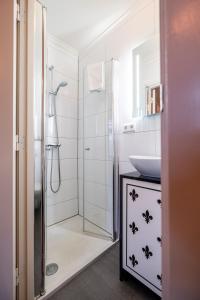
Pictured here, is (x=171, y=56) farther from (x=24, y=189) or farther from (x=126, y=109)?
(x=126, y=109)

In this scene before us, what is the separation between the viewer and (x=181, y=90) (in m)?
0.56

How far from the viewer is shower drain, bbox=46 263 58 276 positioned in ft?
4.87

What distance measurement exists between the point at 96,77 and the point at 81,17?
683 millimetres

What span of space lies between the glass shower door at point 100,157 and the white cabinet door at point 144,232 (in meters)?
0.71

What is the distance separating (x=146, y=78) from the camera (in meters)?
1.80

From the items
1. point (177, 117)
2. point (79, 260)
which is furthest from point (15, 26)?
point (79, 260)

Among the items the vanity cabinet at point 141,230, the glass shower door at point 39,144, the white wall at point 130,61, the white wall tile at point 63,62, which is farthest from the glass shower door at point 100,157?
the glass shower door at point 39,144

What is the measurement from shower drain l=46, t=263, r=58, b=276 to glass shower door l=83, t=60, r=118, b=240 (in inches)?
28.3

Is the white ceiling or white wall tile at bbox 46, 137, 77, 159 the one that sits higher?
the white ceiling

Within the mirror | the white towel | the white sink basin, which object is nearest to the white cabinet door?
the white sink basin

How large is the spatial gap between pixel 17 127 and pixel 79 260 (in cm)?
137

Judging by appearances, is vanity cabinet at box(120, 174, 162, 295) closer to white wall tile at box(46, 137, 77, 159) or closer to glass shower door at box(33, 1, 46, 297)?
glass shower door at box(33, 1, 46, 297)

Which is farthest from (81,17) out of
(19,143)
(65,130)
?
(19,143)

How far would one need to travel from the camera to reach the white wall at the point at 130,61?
1745 mm
